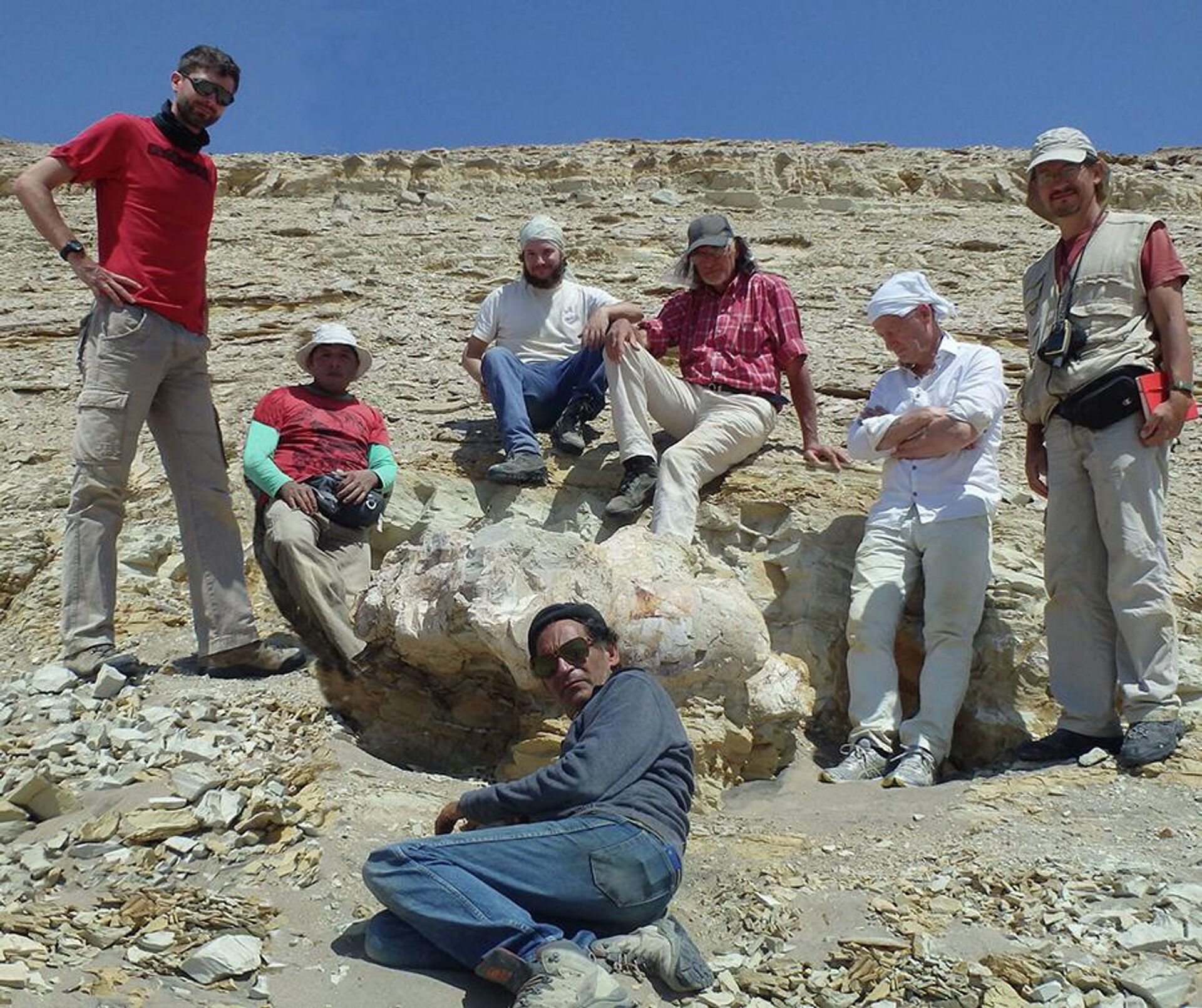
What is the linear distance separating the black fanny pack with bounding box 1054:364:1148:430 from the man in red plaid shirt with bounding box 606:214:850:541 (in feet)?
4.76

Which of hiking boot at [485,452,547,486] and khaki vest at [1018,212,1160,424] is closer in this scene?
khaki vest at [1018,212,1160,424]

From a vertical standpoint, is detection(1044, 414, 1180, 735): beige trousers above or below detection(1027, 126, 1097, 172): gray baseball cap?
below

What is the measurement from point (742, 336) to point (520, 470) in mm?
1151

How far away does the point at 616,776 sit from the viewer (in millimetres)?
3096

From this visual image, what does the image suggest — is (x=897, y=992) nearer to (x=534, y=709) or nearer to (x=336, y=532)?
(x=534, y=709)

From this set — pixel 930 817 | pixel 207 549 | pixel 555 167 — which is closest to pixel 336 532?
pixel 207 549

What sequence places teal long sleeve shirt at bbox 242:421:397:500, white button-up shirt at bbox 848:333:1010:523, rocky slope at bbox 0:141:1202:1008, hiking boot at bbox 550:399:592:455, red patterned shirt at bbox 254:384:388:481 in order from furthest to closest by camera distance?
hiking boot at bbox 550:399:592:455 < red patterned shirt at bbox 254:384:388:481 < teal long sleeve shirt at bbox 242:421:397:500 < white button-up shirt at bbox 848:333:1010:523 < rocky slope at bbox 0:141:1202:1008

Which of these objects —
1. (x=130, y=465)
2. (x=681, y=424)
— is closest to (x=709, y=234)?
(x=681, y=424)

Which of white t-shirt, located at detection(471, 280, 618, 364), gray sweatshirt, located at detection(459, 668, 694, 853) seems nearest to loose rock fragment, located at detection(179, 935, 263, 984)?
gray sweatshirt, located at detection(459, 668, 694, 853)

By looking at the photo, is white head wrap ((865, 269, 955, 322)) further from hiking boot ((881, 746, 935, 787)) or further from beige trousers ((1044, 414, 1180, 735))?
hiking boot ((881, 746, 935, 787))

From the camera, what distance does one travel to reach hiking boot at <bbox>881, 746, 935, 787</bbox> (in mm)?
4234

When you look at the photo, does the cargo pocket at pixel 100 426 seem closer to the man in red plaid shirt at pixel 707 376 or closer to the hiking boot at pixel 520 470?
the hiking boot at pixel 520 470

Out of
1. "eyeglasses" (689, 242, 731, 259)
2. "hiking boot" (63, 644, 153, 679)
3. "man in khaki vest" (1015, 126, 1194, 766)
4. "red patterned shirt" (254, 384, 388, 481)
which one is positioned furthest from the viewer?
"eyeglasses" (689, 242, 731, 259)

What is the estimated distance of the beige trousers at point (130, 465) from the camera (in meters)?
4.50
